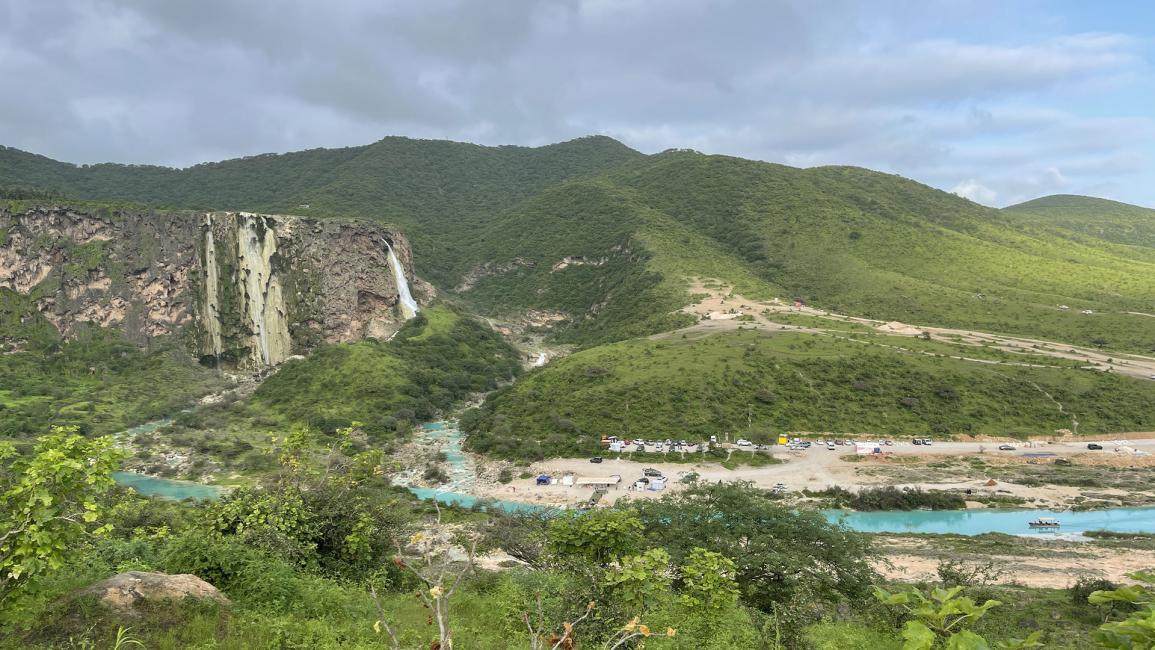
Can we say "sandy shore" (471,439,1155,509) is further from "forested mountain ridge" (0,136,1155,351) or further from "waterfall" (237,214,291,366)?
"waterfall" (237,214,291,366)

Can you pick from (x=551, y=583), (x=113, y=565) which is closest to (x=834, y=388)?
(x=551, y=583)

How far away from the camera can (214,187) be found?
15888 cm

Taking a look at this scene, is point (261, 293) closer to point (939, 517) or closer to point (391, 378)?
point (391, 378)

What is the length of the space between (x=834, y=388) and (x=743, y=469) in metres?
18.4

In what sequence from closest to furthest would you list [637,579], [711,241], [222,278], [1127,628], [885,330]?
1. [1127,628]
2. [637,579]
3. [885,330]
4. [222,278]
5. [711,241]

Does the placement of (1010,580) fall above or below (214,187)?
below

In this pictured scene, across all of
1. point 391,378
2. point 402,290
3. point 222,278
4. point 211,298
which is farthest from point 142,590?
point 222,278

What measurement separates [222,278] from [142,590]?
271ft

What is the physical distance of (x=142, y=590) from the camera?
8.29 meters

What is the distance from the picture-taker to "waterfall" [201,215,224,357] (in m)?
Result: 77.7

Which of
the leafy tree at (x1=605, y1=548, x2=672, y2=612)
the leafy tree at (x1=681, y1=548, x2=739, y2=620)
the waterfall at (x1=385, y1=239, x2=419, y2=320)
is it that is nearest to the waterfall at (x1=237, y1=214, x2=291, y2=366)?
the waterfall at (x1=385, y1=239, x2=419, y2=320)

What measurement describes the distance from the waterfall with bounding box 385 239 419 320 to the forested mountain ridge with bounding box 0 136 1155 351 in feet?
91.2

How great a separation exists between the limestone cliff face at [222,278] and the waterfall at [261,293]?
0.14 metres

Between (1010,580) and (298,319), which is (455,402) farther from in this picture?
(1010,580)
